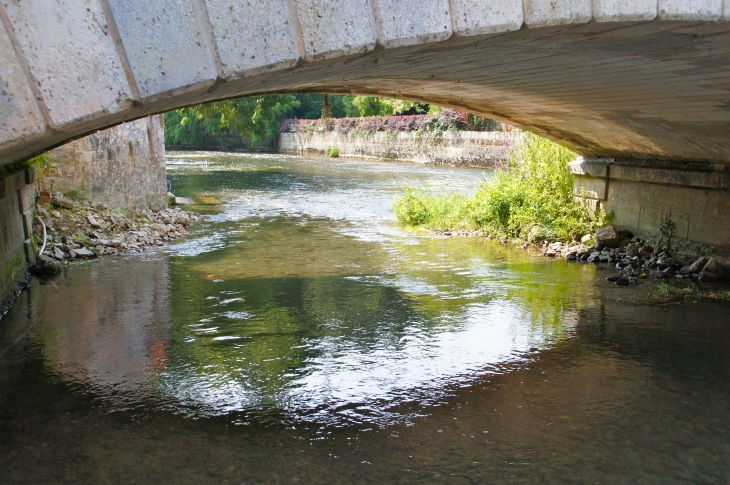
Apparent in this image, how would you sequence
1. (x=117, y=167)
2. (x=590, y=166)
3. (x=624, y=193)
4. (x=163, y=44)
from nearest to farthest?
(x=163, y=44) < (x=624, y=193) < (x=590, y=166) < (x=117, y=167)

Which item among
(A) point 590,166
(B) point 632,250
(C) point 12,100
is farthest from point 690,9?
(A) point 590,166

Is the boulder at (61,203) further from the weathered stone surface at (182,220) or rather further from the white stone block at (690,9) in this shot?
the white stone block at (690,9)

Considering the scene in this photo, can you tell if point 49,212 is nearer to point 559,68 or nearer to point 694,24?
point 559,68

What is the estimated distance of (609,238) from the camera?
31.3 feet

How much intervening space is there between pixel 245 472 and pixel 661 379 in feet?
10.7

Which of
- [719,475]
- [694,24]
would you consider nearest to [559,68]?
[694,24]

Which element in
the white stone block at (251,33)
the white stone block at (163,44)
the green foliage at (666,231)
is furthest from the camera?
the green foliage at (666,231)

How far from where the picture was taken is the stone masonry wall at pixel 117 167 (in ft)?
35.0

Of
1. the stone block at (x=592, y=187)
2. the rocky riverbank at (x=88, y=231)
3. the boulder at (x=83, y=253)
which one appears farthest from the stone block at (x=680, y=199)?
the boulder at (x=83, y=253)

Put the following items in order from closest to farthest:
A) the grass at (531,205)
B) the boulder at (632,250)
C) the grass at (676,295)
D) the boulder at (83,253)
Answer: the grass at (676,295) < the boulder at (632,250) < the boulder at (83,253) < the grass at (531,205)

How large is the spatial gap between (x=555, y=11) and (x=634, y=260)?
21.3ft

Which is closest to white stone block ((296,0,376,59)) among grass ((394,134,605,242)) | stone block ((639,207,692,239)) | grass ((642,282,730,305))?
grass ((642,282,730,305))

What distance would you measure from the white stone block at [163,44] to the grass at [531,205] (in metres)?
8.48

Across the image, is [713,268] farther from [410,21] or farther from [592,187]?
[410,21]
